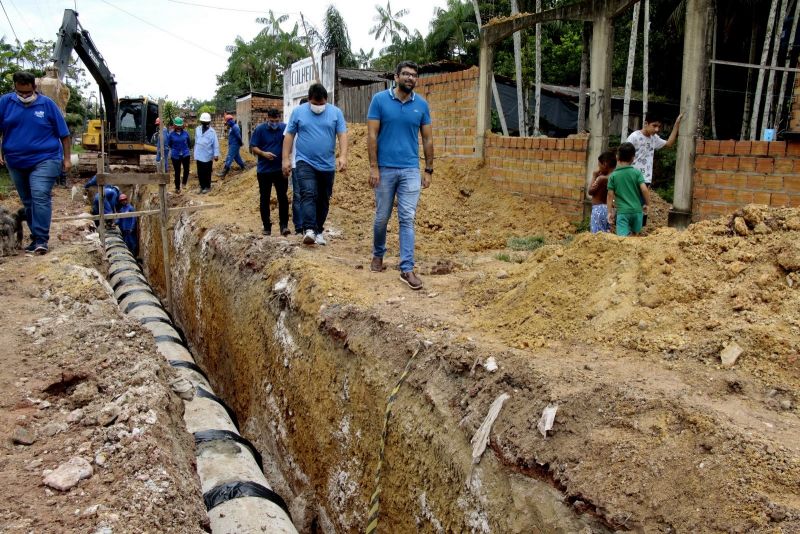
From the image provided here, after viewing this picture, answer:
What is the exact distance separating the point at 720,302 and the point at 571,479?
63.6 inches

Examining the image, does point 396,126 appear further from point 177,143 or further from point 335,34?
point 335,34

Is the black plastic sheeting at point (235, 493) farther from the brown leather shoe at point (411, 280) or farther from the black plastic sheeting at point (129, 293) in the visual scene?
the black plastic sheeting at point (129, 293)

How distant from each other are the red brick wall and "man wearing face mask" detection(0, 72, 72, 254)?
6802 millimetres

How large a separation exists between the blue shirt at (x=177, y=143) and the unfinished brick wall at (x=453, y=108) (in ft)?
18.0

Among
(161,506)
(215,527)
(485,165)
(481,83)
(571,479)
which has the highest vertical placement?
(481,83)

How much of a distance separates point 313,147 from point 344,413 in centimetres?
324

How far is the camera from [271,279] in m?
6.32

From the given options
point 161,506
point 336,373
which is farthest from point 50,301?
point 161,506

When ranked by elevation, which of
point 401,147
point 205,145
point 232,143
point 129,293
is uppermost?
point 232,143

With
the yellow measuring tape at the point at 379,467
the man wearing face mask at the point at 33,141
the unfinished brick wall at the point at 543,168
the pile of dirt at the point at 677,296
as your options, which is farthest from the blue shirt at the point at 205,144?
the yellow measuring tape at the point at 379,467

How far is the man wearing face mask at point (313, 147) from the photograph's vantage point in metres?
6.81

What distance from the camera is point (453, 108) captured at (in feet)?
34.7

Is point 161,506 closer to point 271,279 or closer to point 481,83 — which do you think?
point 271,279

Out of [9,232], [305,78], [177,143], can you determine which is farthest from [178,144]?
[9,232]
